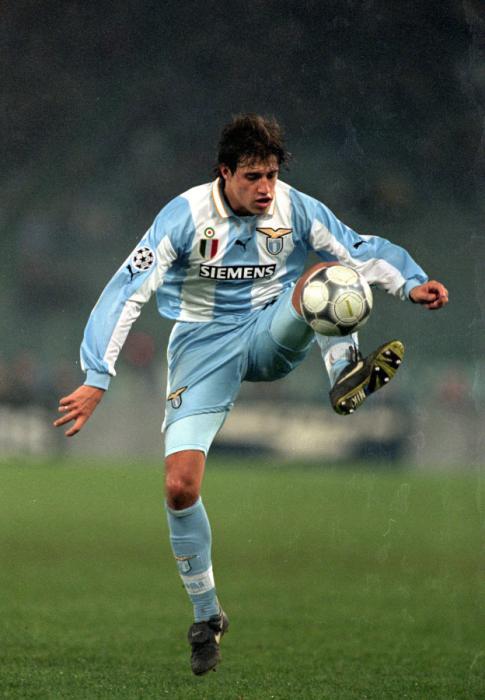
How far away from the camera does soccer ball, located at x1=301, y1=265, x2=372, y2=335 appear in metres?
4.60

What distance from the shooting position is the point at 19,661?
18.1ft

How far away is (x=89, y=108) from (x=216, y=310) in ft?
42.8

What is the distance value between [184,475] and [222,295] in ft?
2.91

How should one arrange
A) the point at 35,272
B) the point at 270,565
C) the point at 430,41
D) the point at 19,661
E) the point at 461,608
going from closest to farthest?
the point at 19,661, the point at 461,608, the point at 270,565, the point at 430,41, the point at 35,272

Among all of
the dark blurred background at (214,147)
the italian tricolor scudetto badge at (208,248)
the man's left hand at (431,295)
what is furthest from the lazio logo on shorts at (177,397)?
the dark blurred background at (214,147)

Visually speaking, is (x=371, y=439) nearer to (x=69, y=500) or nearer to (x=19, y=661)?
(x=69, y=500)

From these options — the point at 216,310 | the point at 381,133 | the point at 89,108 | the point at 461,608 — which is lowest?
the point at 461,608

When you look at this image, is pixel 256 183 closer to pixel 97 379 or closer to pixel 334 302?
pixel 334 302

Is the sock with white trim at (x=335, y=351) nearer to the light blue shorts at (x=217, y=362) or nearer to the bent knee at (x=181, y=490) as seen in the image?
the light blue shorts at (x=217, y=362)

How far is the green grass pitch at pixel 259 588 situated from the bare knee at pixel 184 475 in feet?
2.61

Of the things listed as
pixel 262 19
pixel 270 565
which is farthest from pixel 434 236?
pixel 270 565

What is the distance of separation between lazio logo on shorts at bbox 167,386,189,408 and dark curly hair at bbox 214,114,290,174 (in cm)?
98

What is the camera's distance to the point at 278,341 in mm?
5023

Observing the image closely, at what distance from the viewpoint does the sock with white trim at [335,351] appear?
483 cm
